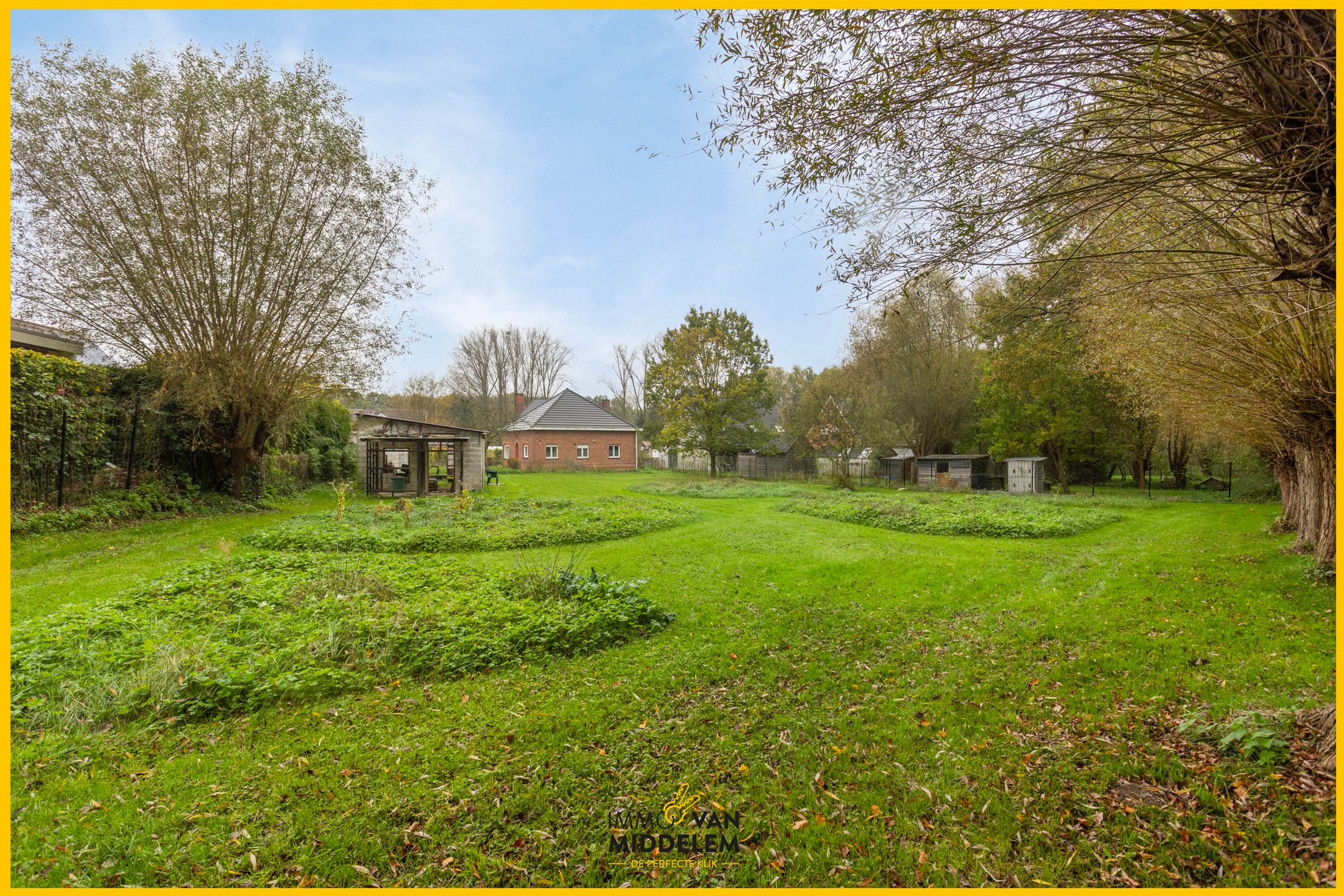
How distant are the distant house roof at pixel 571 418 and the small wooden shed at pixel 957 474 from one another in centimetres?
1847

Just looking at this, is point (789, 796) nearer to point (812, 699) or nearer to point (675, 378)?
point (812, 699)

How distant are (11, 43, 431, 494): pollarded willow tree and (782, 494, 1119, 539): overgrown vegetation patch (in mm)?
13421

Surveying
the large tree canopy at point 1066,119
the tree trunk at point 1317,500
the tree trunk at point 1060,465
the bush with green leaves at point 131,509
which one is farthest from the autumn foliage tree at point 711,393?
the large tree canopy at point 1066,119

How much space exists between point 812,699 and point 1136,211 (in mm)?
4956

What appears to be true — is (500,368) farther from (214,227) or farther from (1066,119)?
(1066,119)

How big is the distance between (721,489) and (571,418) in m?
16.0

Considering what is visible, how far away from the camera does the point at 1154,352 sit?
8242mm

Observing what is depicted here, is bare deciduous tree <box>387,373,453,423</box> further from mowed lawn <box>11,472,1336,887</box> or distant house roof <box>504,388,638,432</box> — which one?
mowed lawn <box>11,472,1336,887</box>

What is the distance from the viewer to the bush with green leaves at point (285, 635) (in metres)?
4.01

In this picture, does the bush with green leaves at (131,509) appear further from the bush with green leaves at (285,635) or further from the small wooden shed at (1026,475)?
the small wooden shed at (1026,475)

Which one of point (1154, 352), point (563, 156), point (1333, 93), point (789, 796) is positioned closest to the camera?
point (1333, 93)

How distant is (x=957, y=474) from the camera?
2300 cm

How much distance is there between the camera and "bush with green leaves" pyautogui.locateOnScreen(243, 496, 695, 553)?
962cm

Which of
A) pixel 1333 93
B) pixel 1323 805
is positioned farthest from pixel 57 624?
pixel 1333 93
